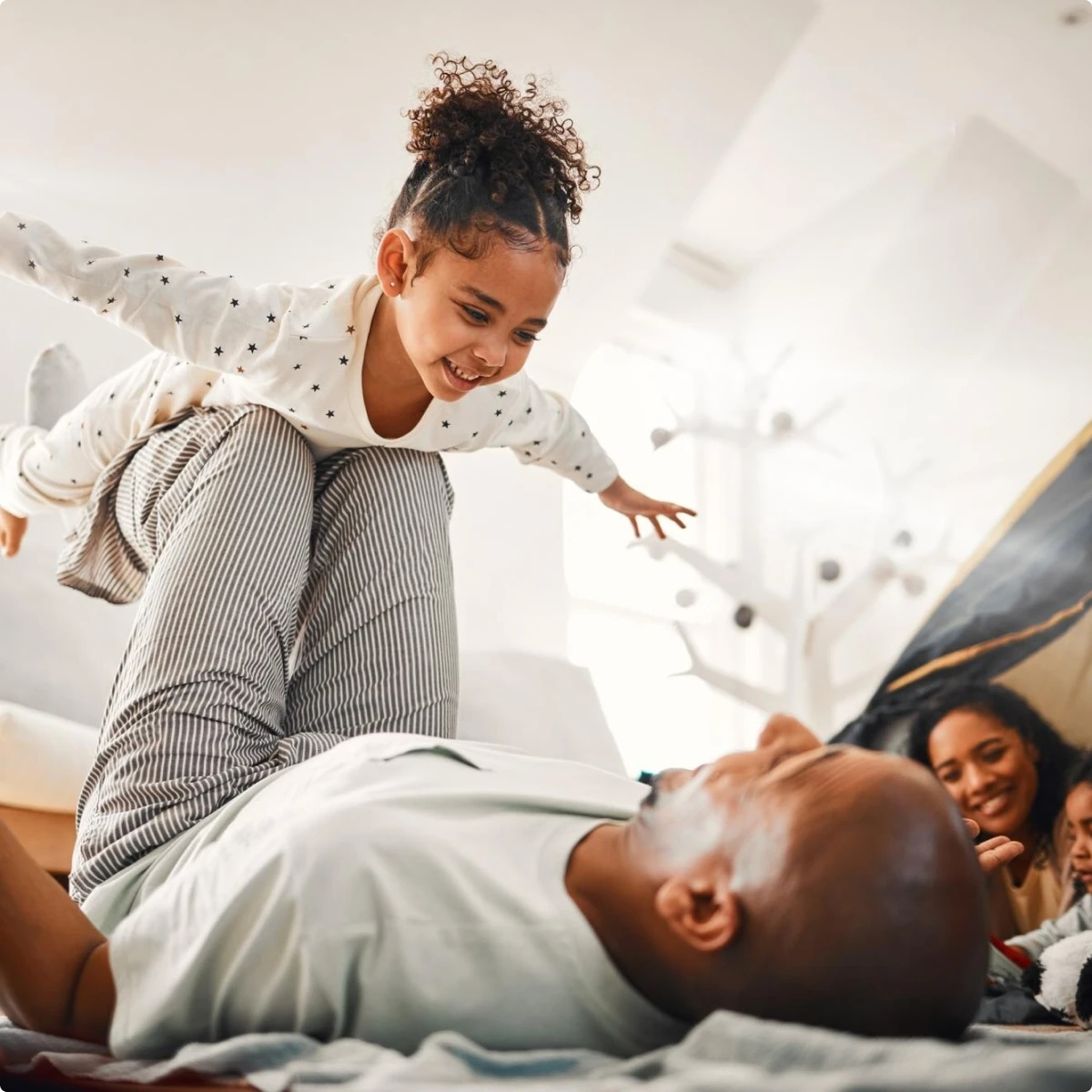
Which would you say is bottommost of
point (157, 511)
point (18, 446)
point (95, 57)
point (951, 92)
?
point (18, 446)

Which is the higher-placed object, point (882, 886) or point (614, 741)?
point (882, 886)

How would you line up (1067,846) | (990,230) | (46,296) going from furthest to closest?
1. (990,230)
2. (1067,846)
3. (46,296)

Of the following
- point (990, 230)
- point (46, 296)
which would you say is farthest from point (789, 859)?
point (990, 230)

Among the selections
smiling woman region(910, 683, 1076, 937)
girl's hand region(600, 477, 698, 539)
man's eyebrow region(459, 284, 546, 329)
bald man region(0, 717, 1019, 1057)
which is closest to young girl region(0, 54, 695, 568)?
man's eyebrow region(459, 284, 546, 329)

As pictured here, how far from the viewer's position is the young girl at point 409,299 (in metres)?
0.81

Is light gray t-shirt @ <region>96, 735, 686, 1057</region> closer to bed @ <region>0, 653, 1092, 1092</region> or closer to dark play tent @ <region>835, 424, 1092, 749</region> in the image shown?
bed @ <region>0, 653, 1092, 1092</region>

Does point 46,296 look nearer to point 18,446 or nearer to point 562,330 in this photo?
point 18,446

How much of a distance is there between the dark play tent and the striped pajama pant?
123 centimetres

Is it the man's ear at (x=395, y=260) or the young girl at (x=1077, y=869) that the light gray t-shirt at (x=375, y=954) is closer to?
the man's ear at (x=395, y=260)

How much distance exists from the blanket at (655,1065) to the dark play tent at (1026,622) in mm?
1475

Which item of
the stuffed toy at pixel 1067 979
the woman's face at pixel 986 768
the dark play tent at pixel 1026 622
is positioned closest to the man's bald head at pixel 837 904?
the stuffed toy at pixel 1067 979

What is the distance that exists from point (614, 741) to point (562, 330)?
531 mm

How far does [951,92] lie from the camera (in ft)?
5.29

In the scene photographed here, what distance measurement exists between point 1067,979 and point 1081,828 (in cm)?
59
